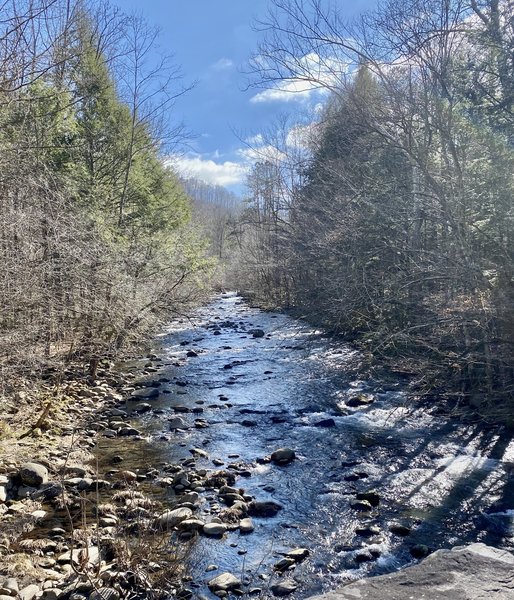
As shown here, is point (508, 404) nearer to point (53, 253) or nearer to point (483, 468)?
point (483, 468)

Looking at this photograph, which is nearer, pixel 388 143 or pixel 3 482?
pixel 3 482

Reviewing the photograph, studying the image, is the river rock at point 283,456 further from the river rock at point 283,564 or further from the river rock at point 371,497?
the river rock at point 283,564

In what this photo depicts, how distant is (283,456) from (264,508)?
1544 millimetres

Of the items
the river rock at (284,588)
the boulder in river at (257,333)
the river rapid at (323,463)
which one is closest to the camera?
the river rock at (284,588)

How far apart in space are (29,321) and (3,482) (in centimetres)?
235

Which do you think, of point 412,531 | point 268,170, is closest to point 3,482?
point 412,531

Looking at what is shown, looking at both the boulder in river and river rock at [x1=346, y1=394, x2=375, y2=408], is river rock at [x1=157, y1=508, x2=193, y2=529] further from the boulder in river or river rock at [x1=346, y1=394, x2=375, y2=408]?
the boulder in river

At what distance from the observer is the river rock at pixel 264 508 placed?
18.9 ft

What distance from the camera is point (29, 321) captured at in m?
7.50

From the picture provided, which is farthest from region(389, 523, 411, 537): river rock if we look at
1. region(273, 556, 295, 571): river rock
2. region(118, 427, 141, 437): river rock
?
region(118, 427, 141, 437): river rock

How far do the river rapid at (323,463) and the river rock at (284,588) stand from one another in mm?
64

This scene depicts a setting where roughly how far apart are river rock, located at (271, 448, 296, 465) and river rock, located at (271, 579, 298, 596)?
276 cm

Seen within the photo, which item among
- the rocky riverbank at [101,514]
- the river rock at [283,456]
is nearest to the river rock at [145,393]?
the rocky riverbank at [101,514]

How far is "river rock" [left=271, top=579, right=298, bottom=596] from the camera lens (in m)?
4.30
